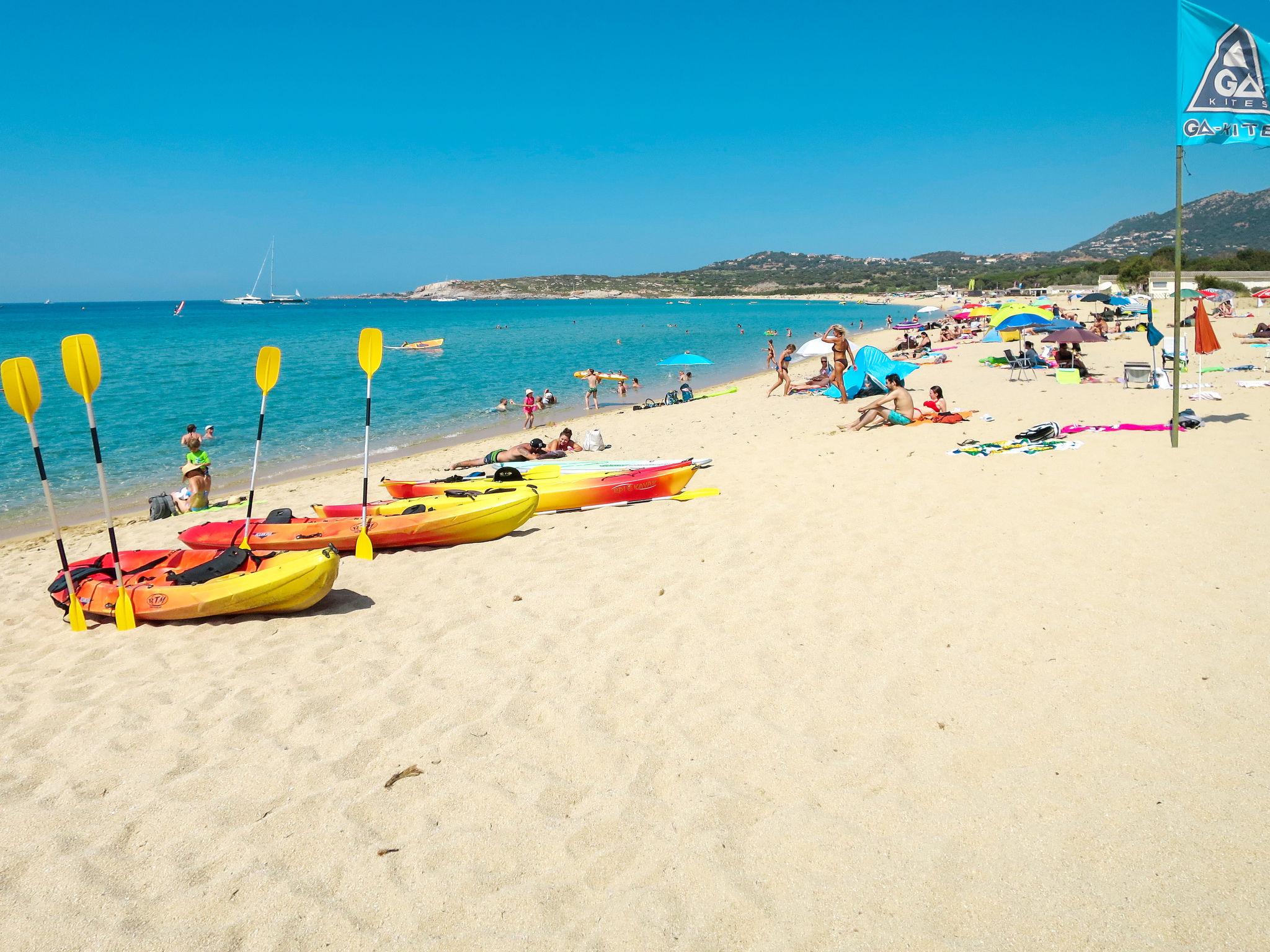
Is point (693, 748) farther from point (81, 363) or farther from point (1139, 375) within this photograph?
point (1139, 375)

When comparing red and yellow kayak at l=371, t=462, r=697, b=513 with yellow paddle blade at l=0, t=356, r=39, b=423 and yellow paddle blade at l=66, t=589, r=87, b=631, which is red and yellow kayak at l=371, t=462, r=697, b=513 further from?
yellow paddle blade at l=0, t=356, r=39, b=423

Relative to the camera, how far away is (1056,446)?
32.6 ft

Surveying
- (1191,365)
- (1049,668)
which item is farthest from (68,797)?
(1191,365)

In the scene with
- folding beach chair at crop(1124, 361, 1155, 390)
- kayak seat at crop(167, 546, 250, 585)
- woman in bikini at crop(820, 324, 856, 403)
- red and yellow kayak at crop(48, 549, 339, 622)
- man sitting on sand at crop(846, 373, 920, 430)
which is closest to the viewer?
red and yellow kayak at crop(48, 549, 339, 622)

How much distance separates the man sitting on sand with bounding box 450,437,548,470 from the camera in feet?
40.7

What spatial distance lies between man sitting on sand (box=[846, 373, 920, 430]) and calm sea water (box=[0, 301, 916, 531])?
1118 cm

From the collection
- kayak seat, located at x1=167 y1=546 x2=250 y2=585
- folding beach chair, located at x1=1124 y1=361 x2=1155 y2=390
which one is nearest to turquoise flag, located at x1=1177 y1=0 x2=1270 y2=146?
folding beach chair, located at x1=1124 y1=361 x2=1155 y2=390

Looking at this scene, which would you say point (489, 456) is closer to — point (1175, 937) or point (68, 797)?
point (68, 797)

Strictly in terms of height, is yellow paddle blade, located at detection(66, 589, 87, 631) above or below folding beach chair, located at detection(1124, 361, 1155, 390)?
below

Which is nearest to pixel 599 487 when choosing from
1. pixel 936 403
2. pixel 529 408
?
pixel 936 403

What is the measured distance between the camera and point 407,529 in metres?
7.89

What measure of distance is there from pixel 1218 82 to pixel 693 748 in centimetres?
920

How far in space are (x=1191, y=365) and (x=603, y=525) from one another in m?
17.0

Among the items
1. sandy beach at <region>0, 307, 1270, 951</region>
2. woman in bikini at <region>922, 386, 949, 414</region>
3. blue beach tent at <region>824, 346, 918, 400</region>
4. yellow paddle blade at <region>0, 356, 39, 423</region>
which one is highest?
yellow paddle blade at <region>0, 356, 39, 423</region>
